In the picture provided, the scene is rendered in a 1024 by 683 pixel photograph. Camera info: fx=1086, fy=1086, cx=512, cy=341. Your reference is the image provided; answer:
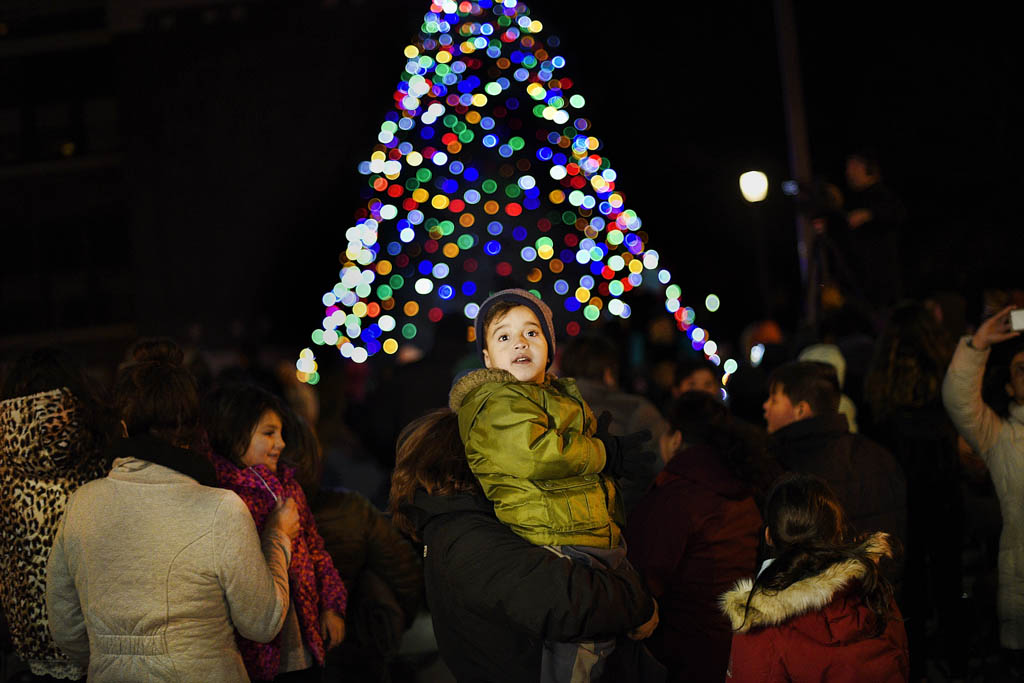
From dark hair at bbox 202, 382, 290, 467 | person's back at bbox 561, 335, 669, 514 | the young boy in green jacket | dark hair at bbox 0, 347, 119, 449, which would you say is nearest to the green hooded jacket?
the young boy in green jacket

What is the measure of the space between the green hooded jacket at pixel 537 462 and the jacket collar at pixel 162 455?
1.04 metres

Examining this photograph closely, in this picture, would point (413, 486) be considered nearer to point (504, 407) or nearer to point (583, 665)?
point (504, 407)

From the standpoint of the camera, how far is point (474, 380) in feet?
9.11

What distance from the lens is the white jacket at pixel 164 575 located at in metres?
3.23

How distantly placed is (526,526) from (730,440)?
166 cm

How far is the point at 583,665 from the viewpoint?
269 cm

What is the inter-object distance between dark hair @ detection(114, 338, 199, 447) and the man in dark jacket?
2.22m

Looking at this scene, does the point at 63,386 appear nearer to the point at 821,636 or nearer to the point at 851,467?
the point at 821,636

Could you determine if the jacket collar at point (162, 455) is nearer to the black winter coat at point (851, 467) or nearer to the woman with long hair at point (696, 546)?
the woman with long hair at point (696, 546)

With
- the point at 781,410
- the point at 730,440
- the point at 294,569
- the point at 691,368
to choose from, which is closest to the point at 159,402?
the point at 294,569

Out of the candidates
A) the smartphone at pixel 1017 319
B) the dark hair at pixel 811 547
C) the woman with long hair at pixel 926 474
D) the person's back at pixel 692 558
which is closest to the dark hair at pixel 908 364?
the woman with long hair at pixel 926 474

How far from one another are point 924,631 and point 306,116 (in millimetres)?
17888

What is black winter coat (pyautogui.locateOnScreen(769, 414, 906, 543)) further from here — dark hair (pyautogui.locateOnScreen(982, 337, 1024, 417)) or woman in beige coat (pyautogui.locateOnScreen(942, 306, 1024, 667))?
dark hair (pyautogui.locateOnScreen(982, 337, 1024, 417))

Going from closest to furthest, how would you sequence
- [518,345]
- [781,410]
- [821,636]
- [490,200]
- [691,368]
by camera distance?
1. [518,345]
2. [821,636]
3. [781,410]
4. [691,368]
5. [490,200]
